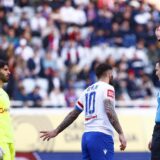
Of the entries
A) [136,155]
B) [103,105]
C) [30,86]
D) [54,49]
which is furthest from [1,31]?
[103,105]

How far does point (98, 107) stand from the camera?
33.1 ft

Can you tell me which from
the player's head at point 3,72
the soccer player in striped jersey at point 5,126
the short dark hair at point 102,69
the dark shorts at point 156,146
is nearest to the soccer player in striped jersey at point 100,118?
the short dark hair at point 102,69

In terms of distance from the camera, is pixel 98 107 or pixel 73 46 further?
pixel 73 46

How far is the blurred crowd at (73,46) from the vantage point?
1811cm

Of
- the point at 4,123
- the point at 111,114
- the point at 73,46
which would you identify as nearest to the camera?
the point at 111,114

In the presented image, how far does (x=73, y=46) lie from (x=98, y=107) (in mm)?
10041

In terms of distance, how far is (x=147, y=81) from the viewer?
1916 cm

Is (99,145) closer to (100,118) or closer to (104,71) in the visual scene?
(100,118)

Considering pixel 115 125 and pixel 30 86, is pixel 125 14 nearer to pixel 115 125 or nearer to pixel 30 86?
pixel 30 86

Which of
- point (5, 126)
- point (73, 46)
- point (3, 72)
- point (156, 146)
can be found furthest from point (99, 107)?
point (73, 46)

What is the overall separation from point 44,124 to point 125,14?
626 centimetres

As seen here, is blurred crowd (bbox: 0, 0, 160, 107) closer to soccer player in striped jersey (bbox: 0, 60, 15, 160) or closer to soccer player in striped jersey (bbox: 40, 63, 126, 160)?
soccer player in striped jersey (bbox: 0, 60, 15, 160)

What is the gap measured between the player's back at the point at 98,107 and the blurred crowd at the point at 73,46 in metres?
6.28

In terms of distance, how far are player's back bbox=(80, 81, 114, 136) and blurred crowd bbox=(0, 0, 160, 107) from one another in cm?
628
